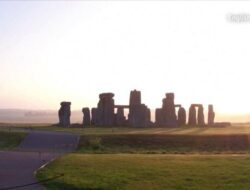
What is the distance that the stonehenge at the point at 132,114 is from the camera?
6197 cm

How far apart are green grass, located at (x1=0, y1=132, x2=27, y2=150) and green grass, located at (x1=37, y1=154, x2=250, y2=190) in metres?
12.0

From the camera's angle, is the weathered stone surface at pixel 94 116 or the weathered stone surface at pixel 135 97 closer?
the weathered stone surface at pixel 94 116

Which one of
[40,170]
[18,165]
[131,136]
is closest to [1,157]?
[18,165]

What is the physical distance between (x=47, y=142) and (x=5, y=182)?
18758 millimetres

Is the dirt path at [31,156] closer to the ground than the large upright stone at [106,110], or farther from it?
closer to the ground

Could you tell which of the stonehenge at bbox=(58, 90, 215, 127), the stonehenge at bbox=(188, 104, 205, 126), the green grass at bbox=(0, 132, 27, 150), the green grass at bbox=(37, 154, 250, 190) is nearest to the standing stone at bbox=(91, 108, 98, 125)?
the stonehenge at bbox=(58, 90, 215, 127)

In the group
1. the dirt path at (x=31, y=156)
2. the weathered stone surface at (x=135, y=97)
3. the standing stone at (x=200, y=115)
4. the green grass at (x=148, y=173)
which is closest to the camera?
the green grass at (x=148, y=173)

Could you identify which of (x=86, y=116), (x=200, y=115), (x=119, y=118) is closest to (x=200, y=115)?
(x=200, y=115)

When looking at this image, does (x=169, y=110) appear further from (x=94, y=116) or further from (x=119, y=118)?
(x=94, y=116)

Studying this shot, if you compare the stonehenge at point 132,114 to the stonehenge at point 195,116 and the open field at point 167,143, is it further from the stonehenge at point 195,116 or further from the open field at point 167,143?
the open field at point 167,143

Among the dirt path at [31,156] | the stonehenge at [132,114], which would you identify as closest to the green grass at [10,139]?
the dirt path at [31,156]

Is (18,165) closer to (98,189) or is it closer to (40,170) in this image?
(40,170)

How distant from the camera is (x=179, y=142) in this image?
42688 millimetres

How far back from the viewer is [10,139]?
4341cm
